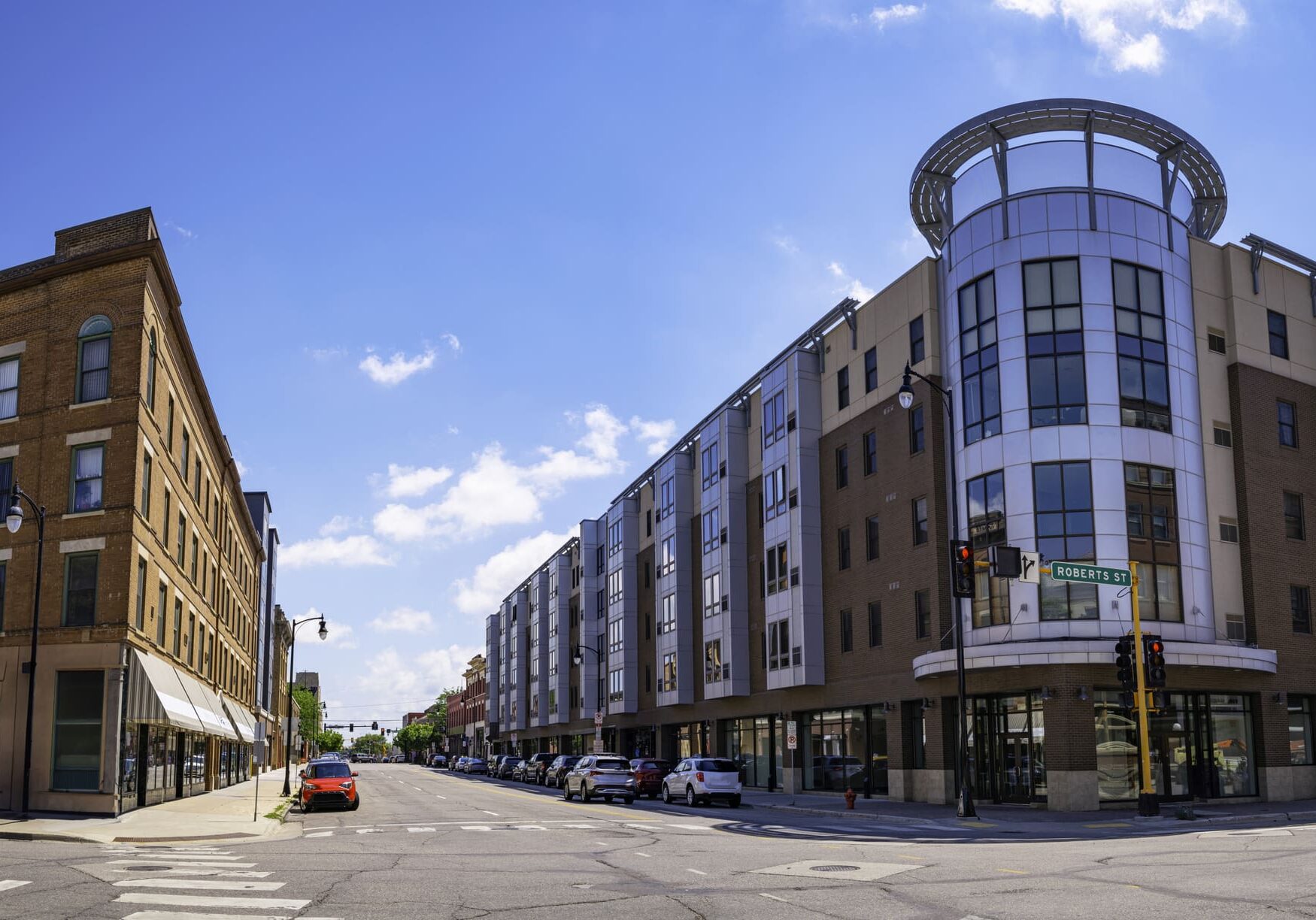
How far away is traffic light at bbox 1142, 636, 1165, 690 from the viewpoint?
28938 millimetres

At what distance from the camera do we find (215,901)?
13953mm

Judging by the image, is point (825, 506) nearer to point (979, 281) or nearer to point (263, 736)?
point (979, 281)

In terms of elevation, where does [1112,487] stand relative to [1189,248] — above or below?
below

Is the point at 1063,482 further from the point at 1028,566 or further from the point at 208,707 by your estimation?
the point at 208,707

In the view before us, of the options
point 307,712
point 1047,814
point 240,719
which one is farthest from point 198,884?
point 307,712

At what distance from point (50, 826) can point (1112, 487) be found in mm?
29326

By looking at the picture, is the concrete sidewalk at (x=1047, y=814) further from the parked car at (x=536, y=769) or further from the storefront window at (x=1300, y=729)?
the parked car at (x=536, y=769)

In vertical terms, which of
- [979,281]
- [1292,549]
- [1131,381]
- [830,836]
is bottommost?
[830,836]

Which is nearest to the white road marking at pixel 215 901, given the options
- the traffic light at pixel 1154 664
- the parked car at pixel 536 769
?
the traffic light at pixel 1154 664

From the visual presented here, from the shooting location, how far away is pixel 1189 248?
1528 inches

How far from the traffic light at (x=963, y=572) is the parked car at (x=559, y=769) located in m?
32.2

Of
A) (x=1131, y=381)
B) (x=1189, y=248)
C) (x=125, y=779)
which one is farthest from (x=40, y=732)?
(x=1189, y=248)

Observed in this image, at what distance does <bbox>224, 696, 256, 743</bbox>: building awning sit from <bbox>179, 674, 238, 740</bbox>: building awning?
A: 362 cm

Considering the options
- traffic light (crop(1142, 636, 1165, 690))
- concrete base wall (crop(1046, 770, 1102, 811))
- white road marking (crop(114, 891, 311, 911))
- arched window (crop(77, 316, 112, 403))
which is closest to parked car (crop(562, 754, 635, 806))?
concrete base wall (crop(1046, 770, 1102, 811))
